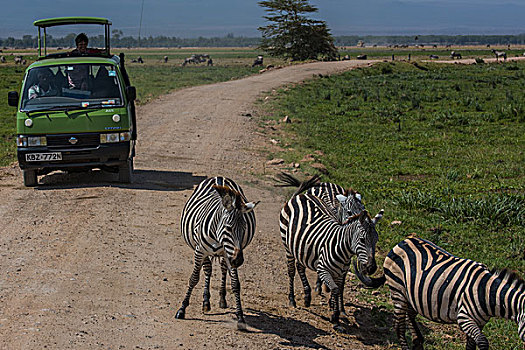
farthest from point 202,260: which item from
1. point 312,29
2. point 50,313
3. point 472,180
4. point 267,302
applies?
point 312,29

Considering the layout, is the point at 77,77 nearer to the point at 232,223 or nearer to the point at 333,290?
the point at 232,223

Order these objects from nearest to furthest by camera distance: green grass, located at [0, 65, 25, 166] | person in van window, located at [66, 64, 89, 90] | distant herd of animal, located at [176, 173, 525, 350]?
distant herd of animal, located at [176, 173, 525, 350] → person in van window, located at [66, 64, 89, 90] → green grass, located at [0, 65, 25, 166]

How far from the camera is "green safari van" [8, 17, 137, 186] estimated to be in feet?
39.1

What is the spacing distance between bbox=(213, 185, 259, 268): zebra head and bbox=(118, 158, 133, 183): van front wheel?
254 inches

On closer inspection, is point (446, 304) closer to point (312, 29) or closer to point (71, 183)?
point (71, 183)

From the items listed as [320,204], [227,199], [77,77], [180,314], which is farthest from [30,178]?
[227,199]

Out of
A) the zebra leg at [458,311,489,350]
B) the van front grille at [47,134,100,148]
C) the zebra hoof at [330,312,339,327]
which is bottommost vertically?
the zebra hoof at [330,312,339,327]

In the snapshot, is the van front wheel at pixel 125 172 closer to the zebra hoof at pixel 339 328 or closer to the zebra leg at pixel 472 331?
the zebra hoof at pixel 339 328

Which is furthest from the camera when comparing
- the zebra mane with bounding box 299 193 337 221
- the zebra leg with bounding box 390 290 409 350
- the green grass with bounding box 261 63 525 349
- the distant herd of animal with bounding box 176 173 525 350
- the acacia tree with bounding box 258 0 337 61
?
the acacia tree with bounding box 258 0 337 61

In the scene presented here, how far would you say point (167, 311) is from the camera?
273 inches

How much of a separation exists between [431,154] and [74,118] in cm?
927

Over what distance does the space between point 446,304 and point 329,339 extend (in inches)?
55.2

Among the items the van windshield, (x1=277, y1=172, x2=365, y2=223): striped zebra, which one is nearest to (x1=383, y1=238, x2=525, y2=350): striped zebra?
(x1=277, y1=172, x2=365, y2=223): striped zebra

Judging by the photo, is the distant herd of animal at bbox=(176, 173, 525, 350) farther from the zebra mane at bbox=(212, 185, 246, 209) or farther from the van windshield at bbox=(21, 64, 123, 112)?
the van windshield at bbox=(21, 64, 123, 112)
